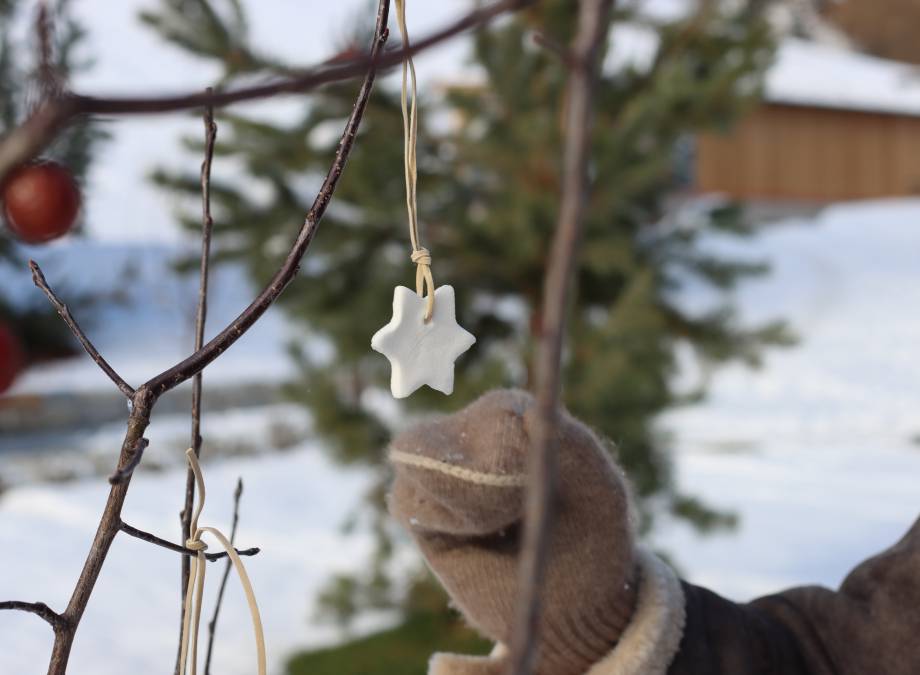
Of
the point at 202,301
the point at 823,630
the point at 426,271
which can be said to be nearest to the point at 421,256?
the point at 426,271

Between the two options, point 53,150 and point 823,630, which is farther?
point 53,150

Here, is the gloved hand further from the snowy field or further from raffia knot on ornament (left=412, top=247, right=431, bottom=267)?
the snowy field

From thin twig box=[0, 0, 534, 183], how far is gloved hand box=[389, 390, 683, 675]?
353 millimetres

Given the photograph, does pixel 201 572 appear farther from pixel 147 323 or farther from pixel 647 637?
pixel 147 323

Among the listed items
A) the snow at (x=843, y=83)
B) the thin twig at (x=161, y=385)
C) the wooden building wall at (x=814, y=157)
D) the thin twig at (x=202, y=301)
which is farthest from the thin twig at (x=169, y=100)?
the snow at (x=843, y=83)

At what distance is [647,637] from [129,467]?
412mm

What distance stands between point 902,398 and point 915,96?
16.8 ft

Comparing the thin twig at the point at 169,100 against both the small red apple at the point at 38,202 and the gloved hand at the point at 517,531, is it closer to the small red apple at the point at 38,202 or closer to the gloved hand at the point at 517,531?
A: the small red apple at the point at 38,202

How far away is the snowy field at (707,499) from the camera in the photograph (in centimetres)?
227

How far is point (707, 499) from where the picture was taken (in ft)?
10.6

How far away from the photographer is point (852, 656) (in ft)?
2.15

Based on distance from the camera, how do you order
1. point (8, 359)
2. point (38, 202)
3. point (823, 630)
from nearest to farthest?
point (38, 202) < point (8, 359) < point (823, 630)

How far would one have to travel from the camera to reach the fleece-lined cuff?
593 mm

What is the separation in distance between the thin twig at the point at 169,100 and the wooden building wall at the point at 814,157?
8274mm
